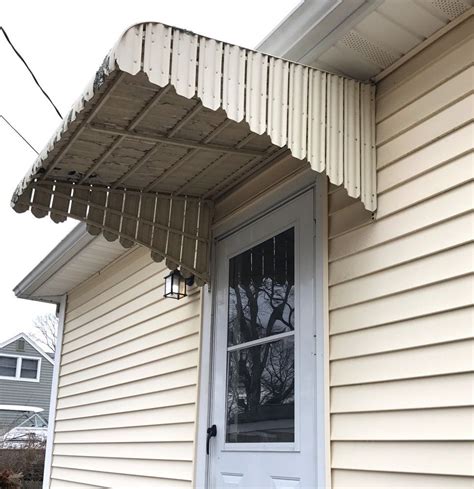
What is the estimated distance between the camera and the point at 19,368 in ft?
68.2

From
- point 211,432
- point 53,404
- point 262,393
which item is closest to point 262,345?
point 262,393

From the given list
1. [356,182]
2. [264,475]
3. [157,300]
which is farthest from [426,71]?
[157,300]

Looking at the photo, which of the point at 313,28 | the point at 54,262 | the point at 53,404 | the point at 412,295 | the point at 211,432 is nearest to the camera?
the point at 412,295

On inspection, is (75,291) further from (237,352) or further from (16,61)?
(237,352)

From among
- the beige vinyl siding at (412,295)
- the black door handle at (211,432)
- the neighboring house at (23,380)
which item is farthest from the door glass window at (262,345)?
the neighboring house at (23,380)

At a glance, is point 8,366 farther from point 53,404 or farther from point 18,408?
point 53,404

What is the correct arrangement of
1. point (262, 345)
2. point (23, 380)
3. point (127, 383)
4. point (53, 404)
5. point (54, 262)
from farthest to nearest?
point (23, 380)
point (53, 404)
point (54, 262)
point (127, 383)
point (262, 345)

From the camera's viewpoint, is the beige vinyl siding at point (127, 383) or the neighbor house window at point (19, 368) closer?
the beige vinyl siding at point (127, 383)

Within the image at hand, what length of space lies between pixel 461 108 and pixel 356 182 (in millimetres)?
544

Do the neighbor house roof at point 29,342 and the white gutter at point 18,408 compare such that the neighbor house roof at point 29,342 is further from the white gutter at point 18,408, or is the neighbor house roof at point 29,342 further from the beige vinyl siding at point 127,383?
the beige vinyl siding at point 127,383

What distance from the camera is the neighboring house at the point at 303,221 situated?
8.32 feet

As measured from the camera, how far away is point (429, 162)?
2701 millimetres

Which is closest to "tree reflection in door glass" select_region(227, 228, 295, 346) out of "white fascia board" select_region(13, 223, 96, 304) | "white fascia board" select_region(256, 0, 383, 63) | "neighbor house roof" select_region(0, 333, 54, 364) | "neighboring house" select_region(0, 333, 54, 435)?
"white fascia board" select_region(256, 0, 383, 63)

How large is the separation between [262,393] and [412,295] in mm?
1137
